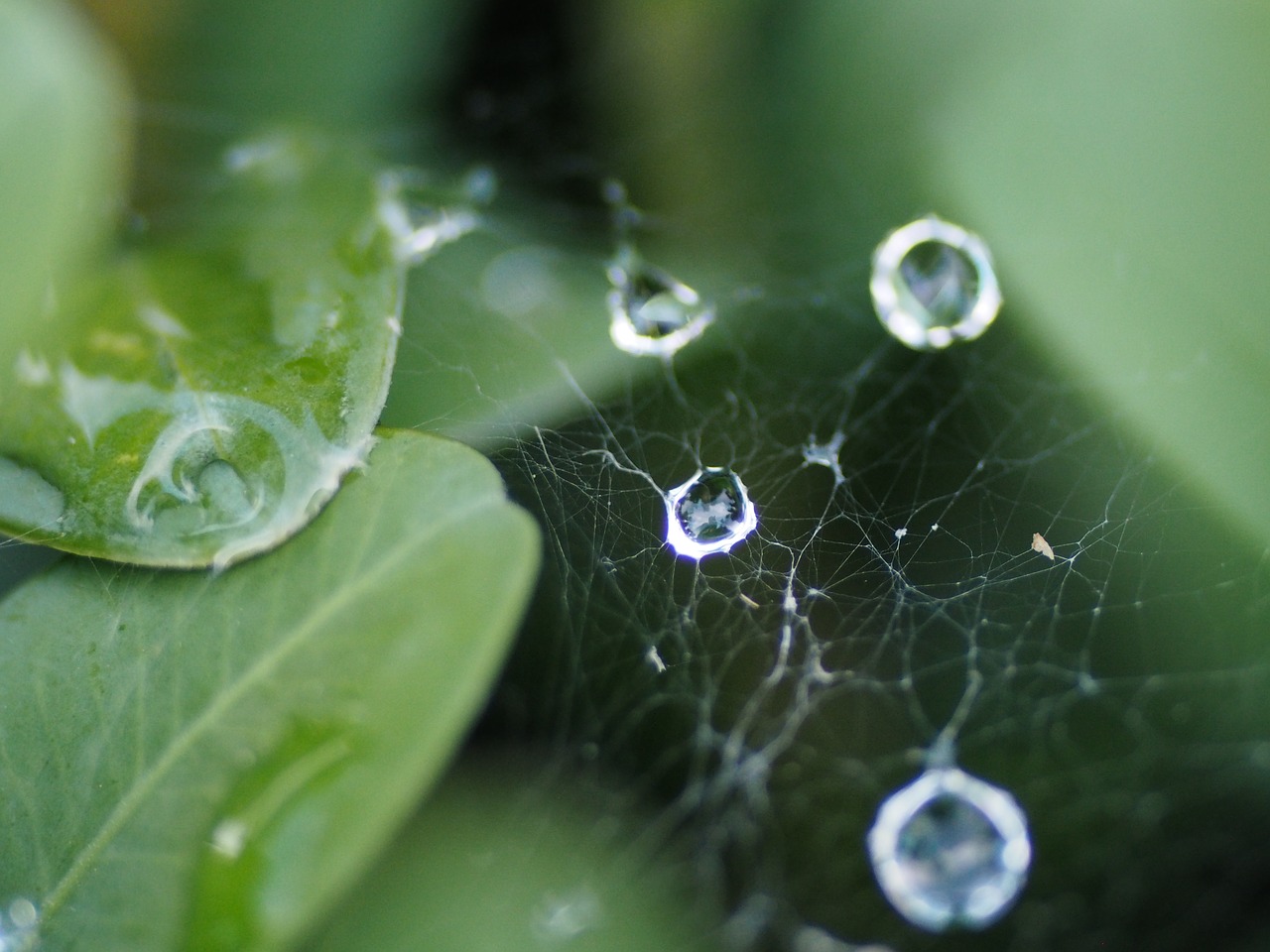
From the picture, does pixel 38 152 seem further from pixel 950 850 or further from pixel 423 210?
pixel 950 850

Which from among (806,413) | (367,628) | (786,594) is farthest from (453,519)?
(806,413)

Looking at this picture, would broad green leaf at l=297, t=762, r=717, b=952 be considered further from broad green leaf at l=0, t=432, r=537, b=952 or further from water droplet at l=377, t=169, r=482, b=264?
water droplet at l=377, t=169, r=482, b=264

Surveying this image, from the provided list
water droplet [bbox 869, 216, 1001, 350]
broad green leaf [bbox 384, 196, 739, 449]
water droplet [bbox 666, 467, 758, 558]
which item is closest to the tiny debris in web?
water droplet [bbox 666, 467, 758, 558]

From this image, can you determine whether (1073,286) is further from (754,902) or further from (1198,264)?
(754,902)

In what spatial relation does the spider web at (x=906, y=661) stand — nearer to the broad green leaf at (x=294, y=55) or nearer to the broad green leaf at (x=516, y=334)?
the broad green leaf at (x=516, y=334)

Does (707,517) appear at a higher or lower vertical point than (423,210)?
lower

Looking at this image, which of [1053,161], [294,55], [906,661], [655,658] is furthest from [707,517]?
[294,55]
